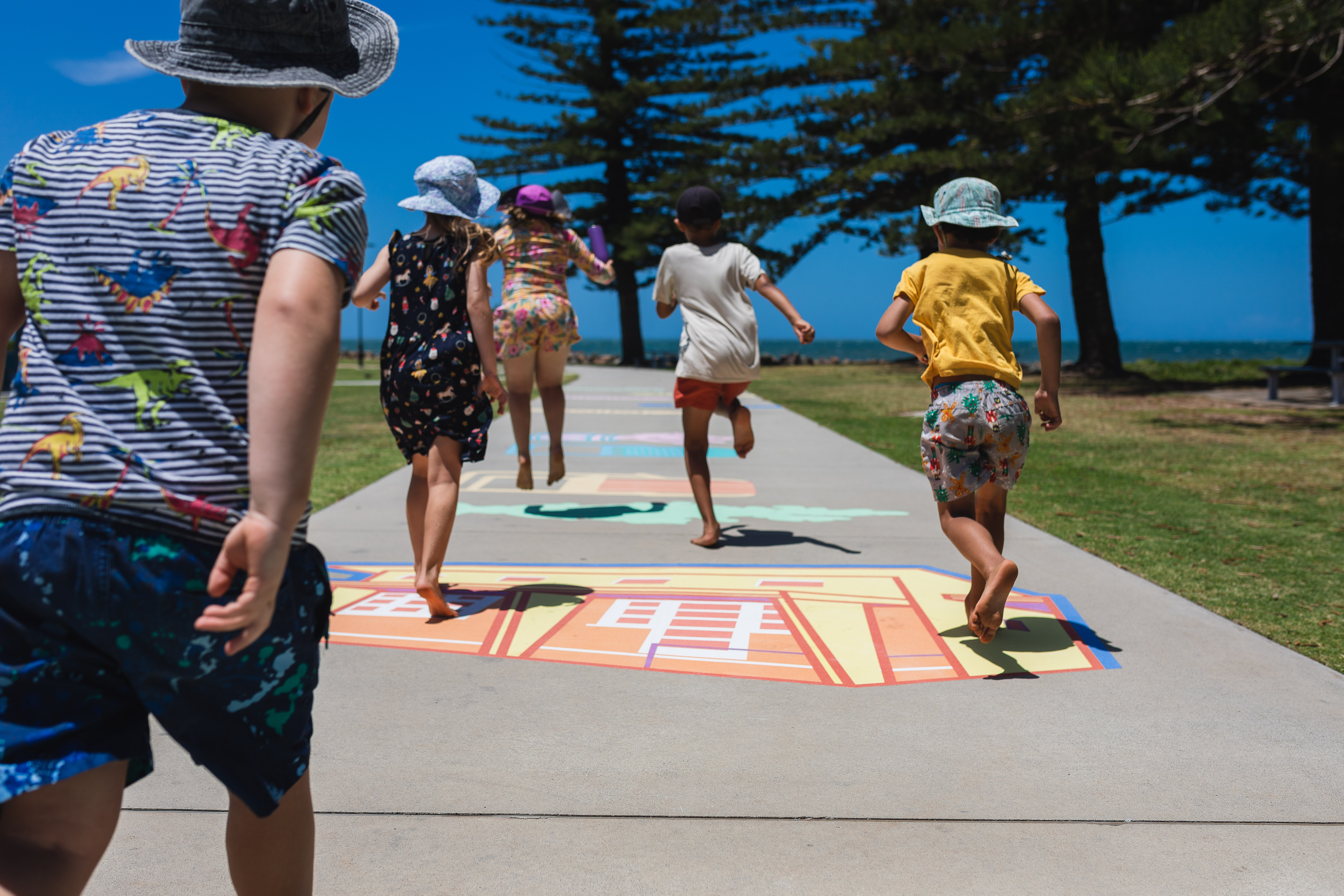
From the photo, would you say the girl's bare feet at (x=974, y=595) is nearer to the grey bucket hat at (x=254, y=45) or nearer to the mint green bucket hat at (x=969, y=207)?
the mint green bucket hat at (x=969, y=207)

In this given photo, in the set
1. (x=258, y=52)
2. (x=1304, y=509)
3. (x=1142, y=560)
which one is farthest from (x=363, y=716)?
(x=1304, y=509)

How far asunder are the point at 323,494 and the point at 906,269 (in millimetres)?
4682

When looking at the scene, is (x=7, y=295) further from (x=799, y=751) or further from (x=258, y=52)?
(x=799, y=751)

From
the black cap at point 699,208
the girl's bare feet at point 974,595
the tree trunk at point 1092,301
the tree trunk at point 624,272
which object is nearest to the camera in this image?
the girl's bare feet at point 974,595

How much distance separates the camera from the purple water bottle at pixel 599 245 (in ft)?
21.0

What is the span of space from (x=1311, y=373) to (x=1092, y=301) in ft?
18.4

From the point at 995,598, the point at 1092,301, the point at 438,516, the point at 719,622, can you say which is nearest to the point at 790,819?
the point at 995,598

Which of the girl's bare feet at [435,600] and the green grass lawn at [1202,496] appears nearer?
the girl's bare feet at [435,600]

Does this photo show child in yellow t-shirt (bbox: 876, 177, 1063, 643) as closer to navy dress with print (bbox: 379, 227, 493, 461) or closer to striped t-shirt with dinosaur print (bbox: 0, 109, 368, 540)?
navy dress with print (bbox: 379, 227, 493, 461)

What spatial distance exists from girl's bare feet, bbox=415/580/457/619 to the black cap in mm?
2456

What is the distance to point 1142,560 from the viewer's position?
550 centimetres

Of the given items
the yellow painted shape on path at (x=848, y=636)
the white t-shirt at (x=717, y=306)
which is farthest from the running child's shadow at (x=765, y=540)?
the yellow painted shape on path at (x=848, y=636)

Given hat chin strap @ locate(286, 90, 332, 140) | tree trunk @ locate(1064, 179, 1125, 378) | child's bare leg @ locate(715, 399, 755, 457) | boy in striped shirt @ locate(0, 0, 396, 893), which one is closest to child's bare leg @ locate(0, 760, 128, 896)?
boy in striped shirt @ locate(0, 0, 396, 893)

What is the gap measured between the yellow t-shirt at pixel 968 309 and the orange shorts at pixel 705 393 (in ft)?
6.52
